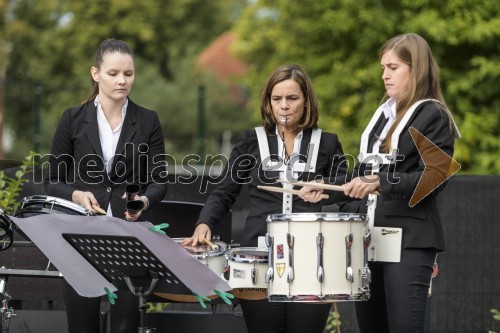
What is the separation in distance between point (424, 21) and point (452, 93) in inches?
45.1

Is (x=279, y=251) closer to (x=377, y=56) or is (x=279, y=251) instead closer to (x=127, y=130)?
(x=127, y=130)

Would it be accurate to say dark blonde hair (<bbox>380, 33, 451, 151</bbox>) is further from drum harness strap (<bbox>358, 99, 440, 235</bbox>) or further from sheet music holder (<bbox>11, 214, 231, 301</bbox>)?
sheet music holder (<bbox>11, 214, 231, 301</bbox>)

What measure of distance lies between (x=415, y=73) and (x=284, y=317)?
138 centimetres

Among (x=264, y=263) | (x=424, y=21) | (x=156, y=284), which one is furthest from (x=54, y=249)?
(x=424, y=21)

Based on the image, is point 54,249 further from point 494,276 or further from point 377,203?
point 494,276

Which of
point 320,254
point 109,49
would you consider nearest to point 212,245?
point 320,254

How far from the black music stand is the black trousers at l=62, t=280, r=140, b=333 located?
0.62 metres

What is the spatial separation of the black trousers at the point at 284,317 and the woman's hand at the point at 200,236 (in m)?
0.39

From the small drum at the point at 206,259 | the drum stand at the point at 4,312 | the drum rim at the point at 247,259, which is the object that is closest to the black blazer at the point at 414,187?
the drum rim at the point at 247,259

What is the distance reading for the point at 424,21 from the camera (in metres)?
15.9

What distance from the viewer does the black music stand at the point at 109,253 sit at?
4.84m

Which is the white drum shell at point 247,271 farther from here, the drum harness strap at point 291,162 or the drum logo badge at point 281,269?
the drum harness strap at point 291,162

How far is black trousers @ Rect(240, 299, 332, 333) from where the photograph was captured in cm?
536

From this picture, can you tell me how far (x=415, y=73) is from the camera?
518cm
